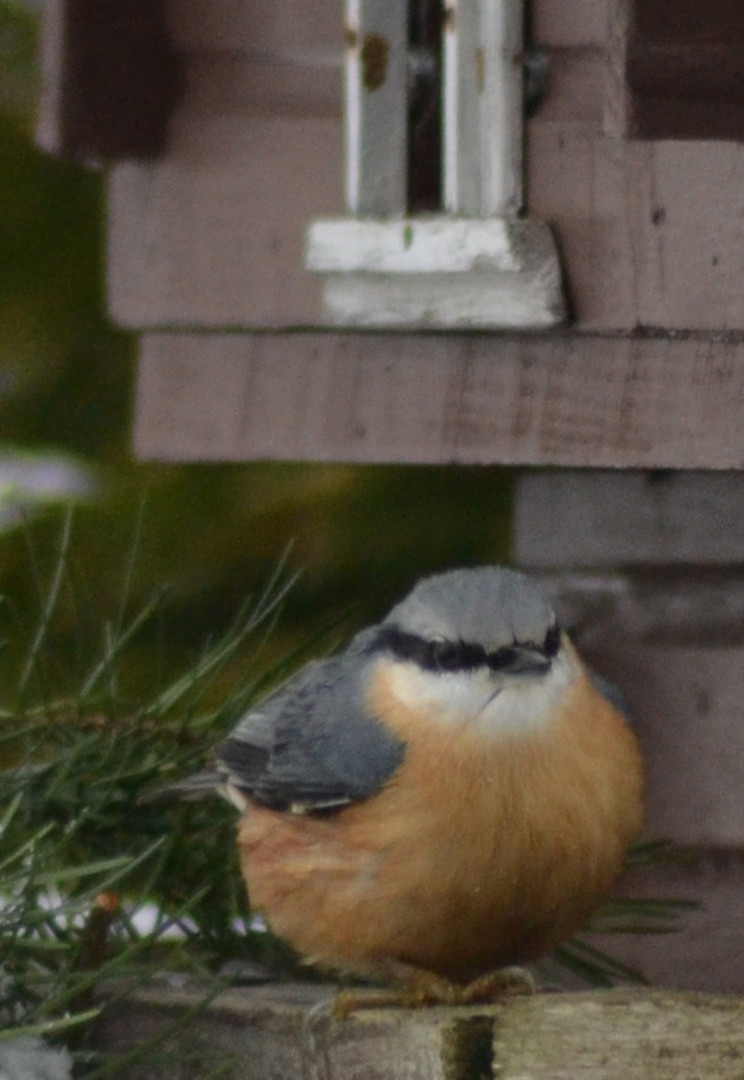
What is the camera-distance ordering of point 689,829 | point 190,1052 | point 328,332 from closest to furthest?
point 190,1052
point 328,332
point 689,829

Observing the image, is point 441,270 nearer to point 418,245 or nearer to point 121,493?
point 418,245

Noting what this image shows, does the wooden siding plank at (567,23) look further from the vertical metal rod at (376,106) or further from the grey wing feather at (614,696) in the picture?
the grey wing feather at (614,696)

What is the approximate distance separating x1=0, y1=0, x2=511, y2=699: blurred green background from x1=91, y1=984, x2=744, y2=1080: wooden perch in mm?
743

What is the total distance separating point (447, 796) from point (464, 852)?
5 cm

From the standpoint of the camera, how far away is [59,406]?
6.55ft

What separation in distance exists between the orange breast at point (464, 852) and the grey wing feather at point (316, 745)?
0.02m

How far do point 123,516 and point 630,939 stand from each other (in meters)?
0.70

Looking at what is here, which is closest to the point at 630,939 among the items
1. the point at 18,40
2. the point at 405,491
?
the point at 405,491

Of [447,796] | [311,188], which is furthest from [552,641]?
[311,188]

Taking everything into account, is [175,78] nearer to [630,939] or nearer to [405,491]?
[405,491]

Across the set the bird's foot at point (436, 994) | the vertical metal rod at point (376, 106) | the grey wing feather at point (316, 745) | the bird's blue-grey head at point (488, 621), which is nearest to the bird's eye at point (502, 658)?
the bird's blue-grey head at point (488, 621)

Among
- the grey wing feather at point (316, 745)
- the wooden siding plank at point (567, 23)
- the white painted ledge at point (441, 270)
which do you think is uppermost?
the wooden siding plank at point (567, 23)

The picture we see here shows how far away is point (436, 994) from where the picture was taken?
3.71ft

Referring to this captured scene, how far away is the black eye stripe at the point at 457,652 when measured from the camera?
53.8 inches
